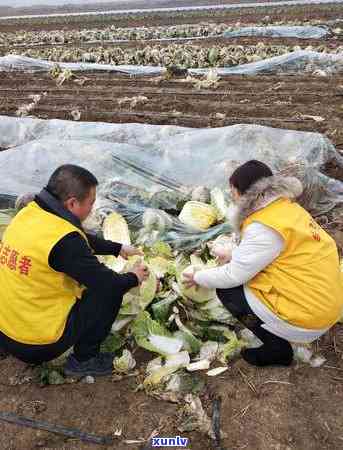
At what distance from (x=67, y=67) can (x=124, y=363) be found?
11.2 meters

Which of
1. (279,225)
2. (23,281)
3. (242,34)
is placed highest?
(279,225)

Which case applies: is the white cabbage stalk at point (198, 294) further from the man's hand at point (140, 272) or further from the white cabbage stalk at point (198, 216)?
A: the white cabbage stalk at point (198, 216)

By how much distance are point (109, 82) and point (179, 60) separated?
10.3ft

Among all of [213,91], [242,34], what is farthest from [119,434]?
[242,34]

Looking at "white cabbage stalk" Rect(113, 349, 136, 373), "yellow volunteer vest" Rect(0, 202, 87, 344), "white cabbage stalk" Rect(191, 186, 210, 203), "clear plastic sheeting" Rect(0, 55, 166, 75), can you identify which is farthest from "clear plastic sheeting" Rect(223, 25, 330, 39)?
"yellow volunteer vest" Rect(0, 202, 87, 344)

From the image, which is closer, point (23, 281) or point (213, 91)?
point (23, 281)

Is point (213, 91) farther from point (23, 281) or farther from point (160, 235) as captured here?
point (23, 281)

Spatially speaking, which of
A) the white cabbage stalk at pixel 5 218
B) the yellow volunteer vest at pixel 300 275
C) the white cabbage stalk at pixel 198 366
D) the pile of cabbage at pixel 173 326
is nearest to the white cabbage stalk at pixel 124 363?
the pile of cabbage at pixel 173 326

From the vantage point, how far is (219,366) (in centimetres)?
321

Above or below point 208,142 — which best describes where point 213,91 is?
below

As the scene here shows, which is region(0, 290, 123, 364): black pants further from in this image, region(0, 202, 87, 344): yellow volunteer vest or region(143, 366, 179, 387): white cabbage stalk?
region(143, 366, 179, 387): white cabbage stalk

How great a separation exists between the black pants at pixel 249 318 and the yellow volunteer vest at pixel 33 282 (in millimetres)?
938

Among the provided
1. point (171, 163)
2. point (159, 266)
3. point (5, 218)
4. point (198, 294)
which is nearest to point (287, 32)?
point (171, 163)

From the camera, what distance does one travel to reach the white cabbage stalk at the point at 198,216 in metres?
4.43
